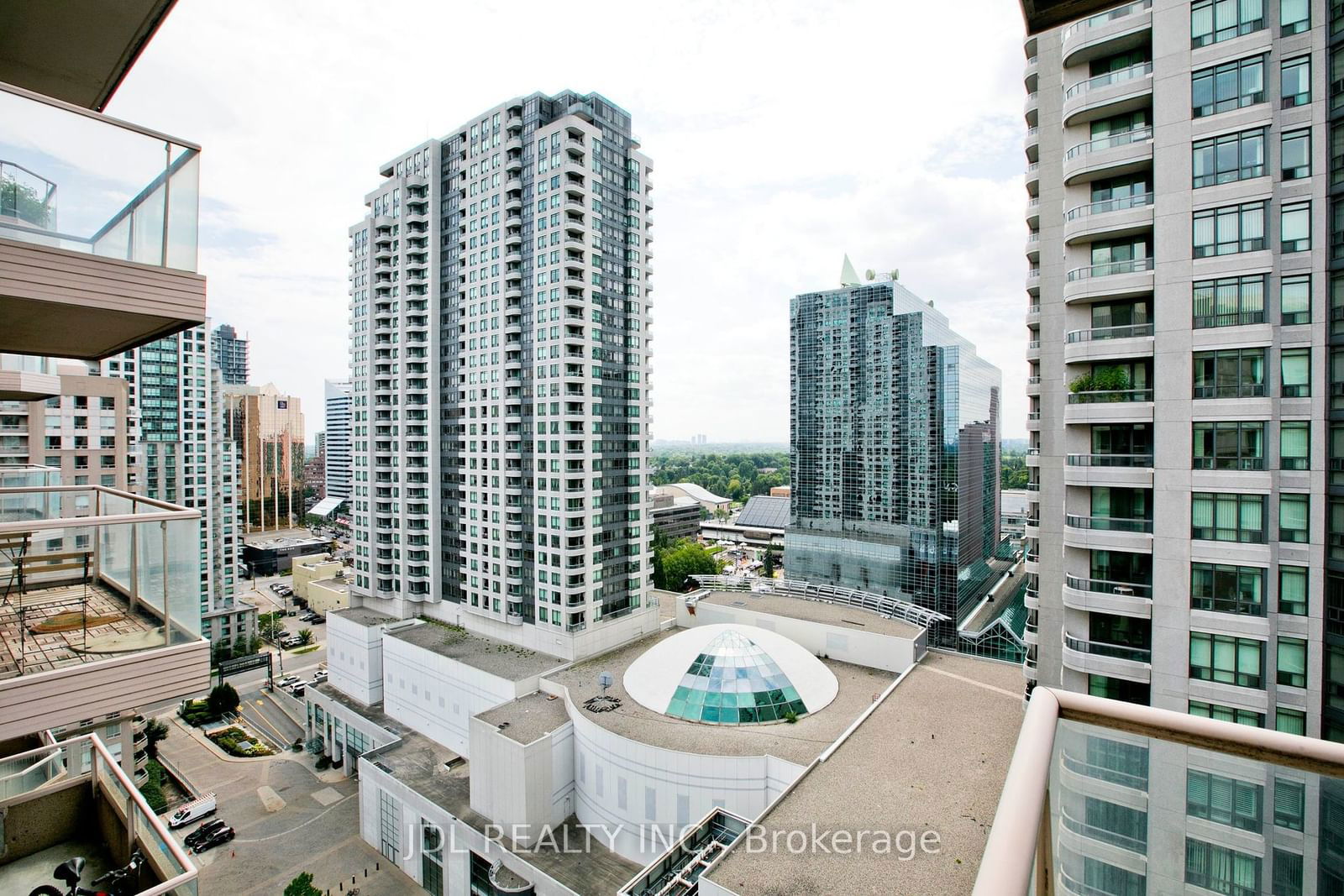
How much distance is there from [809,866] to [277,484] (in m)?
121

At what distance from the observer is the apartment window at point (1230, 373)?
13133 millimetres

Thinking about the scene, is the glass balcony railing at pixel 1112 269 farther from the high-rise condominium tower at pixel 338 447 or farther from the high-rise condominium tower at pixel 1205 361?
the high-rise condominium tower at pixel 338 447

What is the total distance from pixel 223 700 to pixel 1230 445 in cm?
5822

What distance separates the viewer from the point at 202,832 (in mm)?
29406

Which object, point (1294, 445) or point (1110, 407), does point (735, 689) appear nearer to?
point (1110, 407)

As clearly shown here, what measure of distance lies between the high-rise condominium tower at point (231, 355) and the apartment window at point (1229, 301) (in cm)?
13563

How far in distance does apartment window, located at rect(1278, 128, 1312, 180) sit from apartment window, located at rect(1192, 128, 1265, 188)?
0.33m

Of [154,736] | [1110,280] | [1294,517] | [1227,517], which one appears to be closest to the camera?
[1294,517]

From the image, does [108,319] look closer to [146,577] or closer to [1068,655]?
[146,577]

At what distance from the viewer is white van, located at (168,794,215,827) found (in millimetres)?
30458

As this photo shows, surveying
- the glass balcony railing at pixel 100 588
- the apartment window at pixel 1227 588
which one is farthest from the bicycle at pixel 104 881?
the apartment window at pixel 1227 588

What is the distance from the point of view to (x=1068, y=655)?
15.5 meters

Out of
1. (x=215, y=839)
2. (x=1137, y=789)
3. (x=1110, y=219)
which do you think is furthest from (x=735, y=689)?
(x=215, y=839)

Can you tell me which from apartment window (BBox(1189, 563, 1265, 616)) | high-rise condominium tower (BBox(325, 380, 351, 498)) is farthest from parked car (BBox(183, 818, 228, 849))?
high-rise condominium tower (BBox(325, 380, 351, 498))
